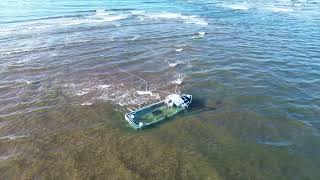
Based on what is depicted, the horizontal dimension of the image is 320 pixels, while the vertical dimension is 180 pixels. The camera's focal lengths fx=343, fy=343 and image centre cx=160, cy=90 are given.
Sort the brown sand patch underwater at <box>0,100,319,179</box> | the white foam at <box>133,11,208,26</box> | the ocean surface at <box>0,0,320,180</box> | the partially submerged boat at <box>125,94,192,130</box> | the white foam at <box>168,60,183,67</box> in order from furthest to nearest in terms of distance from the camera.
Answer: the white foam at <box>133,11,208,26</box>, the white foam at <box>168,60,183,67</box>, the partially submerged boat at <box>125,94,192,130</box>, the ocean surface at <box>0,0,320,180</box>, the brown sand patch underwater at <box>0,100,319,179</box>

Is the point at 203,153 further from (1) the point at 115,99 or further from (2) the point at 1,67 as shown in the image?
(2) the point at 1,67

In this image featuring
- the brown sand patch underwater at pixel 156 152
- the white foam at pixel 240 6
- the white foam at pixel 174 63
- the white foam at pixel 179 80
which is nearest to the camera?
the brown sand patch underwater at pixel 156 152

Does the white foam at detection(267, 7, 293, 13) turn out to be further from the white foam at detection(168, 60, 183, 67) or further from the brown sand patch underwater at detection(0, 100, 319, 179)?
the brown sand patch underwater at detection(0, 100, 319, 179)

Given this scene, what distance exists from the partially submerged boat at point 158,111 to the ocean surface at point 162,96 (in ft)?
2.72

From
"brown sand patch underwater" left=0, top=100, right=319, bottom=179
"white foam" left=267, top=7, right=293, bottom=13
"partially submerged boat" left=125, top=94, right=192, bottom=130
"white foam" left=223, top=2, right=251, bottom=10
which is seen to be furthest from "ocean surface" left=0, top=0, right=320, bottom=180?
"white foam" left=223, top=2, right=251, bottom=10

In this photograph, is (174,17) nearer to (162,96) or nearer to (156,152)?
(162,96)

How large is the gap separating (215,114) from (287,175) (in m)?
10.4

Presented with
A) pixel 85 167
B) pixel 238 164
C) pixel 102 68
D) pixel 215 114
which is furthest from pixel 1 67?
pixel 238 164

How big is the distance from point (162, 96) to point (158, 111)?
10.9 feet

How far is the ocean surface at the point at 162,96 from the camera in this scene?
29656 mm

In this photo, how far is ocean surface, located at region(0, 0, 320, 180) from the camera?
1168 inches

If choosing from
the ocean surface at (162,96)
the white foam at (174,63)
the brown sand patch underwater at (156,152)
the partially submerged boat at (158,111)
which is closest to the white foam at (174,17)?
the ocean surface at (162,96)

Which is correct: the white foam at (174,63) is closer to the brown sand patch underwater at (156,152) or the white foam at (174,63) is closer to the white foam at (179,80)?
the white foam at (179,80)

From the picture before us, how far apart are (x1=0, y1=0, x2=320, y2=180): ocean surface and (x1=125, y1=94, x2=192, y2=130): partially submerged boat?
0.83 meters
